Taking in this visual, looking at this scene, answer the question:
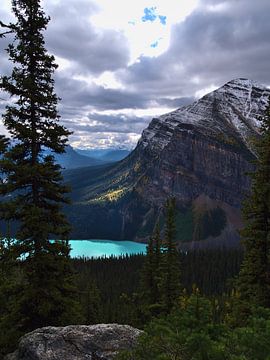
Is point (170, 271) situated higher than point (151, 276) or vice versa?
point (170, 271)

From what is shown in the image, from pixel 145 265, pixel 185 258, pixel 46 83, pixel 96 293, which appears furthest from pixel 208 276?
pixel 46 83

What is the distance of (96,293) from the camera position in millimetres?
58250

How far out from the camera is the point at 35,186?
18531 mm

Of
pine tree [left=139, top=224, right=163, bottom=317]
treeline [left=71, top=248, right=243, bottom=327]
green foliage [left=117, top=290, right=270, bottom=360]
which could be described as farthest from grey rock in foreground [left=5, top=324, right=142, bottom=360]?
treeline [left=71, top=248, right=243, bottom=327]

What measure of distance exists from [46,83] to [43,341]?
12552 millimetres

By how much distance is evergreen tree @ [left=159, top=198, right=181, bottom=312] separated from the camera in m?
39.1

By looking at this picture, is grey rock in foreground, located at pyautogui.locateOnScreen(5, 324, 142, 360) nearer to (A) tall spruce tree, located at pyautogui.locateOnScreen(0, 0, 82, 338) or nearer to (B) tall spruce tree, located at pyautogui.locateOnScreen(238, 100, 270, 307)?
(A) tall spruce tree, located at pyautogui.locateOnScreen(0, 0, 82, 338)

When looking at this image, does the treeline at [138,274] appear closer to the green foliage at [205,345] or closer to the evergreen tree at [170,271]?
the evergreen tree at [170,271]

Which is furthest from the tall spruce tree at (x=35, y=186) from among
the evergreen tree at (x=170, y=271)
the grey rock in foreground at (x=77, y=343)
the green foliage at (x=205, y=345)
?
the evergreen tree at (x=170, y=271)

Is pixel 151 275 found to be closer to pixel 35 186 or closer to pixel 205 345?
pixel 35 186

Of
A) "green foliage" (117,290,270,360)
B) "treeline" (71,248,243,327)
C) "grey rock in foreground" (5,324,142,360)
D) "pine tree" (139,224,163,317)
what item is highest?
"green foliage" (117,290,270,360)

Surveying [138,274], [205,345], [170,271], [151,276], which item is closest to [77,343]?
[205,345]

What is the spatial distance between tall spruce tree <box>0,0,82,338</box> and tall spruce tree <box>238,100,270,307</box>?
38.4ft

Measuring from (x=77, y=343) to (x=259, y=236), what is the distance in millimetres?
14745
